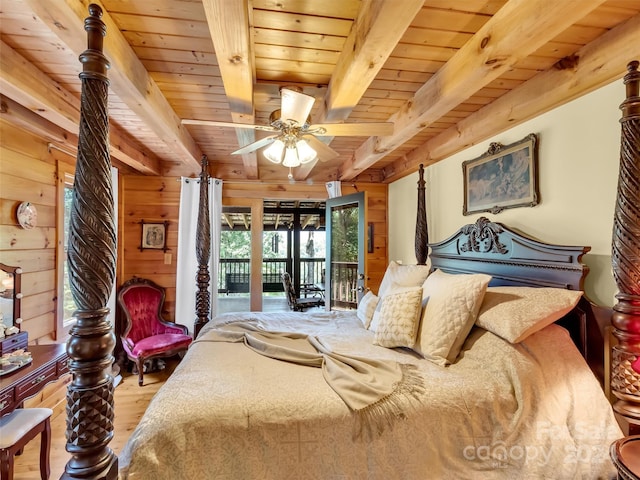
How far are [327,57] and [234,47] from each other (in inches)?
21.9

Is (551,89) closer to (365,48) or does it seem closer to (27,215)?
(365,48)

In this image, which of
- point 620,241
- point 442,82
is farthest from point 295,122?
point 620,241

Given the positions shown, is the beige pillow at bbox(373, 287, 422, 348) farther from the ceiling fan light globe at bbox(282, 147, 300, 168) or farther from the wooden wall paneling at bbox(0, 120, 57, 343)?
the wooden wall paneling at bbox(0, 120, 57, 343)

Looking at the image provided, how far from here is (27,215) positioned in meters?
2.40

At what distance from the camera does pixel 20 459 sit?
216 centimetres

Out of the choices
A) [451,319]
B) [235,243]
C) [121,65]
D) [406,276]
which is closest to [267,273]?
[235,243]

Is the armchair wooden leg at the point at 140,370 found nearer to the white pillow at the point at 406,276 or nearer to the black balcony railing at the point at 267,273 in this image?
the white pillow at the point at 406,276

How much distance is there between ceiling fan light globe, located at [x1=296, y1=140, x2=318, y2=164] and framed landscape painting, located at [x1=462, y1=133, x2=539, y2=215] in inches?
55.6

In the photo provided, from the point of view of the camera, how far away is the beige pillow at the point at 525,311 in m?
1.61

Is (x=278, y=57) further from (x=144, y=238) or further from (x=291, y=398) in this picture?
(x=144, y=238)

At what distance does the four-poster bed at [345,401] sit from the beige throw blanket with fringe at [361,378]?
0.04ft

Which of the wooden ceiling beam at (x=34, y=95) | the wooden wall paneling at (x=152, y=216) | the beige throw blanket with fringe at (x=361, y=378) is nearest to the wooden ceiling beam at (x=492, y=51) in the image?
the beige throw blanket with fringe at (x=361, y=378)

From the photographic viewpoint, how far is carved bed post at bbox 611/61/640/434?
136 cm

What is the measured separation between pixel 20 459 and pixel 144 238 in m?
2.40
